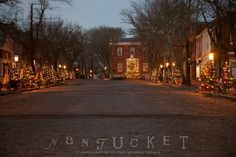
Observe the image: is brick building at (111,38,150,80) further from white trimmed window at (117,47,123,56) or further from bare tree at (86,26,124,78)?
bare tree at (86,26,124,78)

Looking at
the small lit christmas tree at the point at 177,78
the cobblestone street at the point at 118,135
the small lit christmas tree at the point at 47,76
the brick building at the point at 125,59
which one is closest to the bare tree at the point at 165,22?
the small lit christmas tree at the point at 177,78

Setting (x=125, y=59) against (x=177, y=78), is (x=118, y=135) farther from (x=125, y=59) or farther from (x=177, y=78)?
(x=125, y=59)

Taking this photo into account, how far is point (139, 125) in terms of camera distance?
13.7 meters

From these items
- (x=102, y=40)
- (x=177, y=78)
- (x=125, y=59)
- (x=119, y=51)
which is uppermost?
(x=102, y=40)

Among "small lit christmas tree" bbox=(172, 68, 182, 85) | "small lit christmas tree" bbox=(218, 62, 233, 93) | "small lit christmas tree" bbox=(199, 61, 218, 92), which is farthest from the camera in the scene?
"small lit christmas tree" bbox=(172, 68, 182, 85)

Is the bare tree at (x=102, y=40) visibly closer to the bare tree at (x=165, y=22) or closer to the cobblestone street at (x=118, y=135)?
the bare tree at (x=165, y=22)

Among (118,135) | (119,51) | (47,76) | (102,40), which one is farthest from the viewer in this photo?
(119,51)

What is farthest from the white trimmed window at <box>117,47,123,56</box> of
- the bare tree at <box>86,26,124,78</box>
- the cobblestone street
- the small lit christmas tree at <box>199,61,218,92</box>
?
the cobblestone street

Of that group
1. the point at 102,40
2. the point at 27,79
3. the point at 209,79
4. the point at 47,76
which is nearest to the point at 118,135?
the point at 209,79

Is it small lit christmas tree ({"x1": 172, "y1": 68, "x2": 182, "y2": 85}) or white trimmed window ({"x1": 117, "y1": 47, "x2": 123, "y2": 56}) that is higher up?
white trimmed window ({"x1": 117, "y1": 47, "x2": 123, "y2": 56})

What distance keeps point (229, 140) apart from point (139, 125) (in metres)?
3.36

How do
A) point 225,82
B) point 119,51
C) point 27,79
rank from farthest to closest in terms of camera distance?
point 119,51 → point 27,79 → point 225,82

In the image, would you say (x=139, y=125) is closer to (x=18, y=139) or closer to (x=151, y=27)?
(x=18, y=139)

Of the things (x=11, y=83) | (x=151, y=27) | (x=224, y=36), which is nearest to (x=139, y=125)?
(x=11, y=83)
